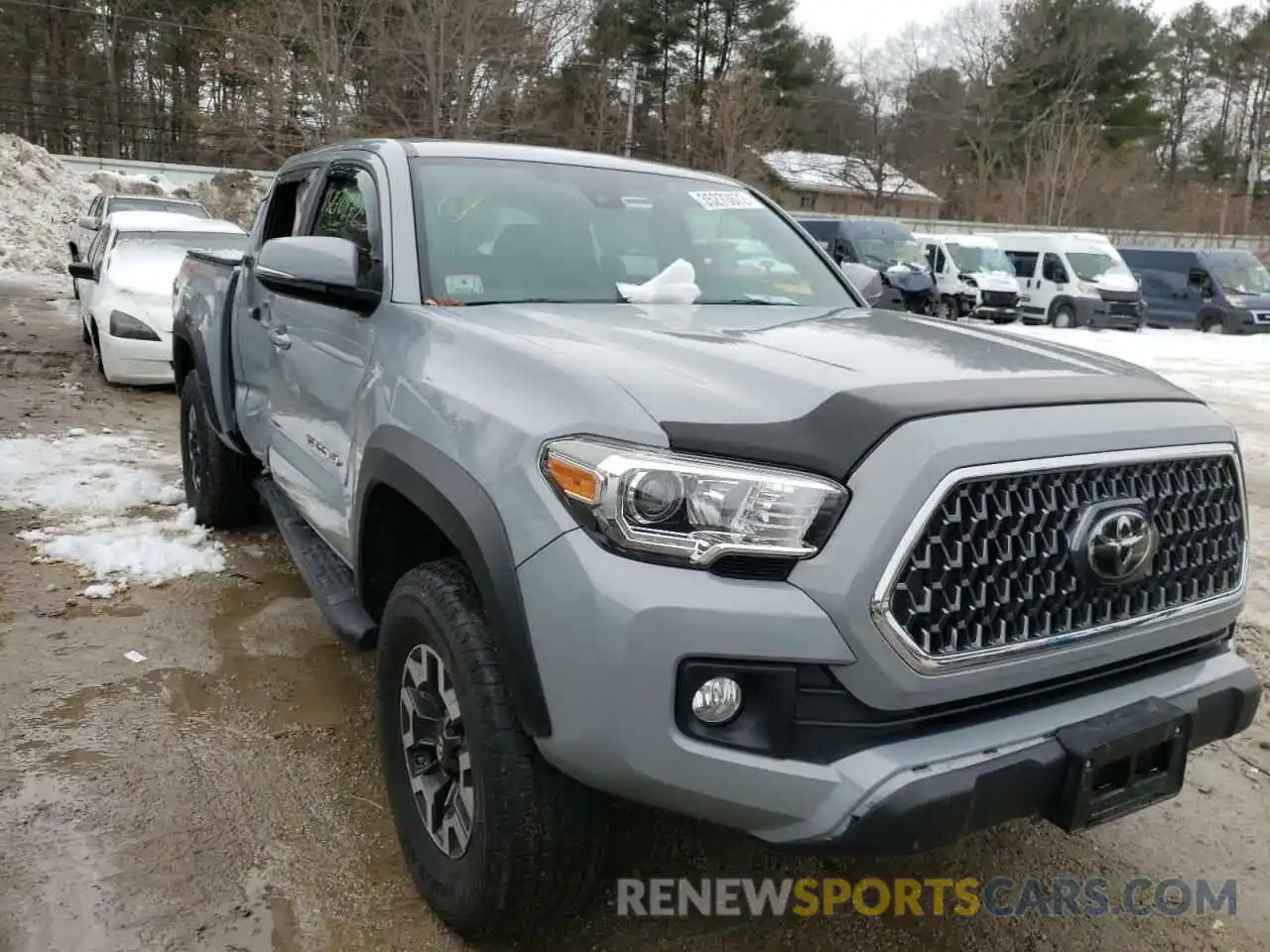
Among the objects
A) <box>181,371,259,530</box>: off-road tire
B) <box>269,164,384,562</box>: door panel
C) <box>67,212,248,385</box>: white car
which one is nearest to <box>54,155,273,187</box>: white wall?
<box>67,212,248,385</box>: white car

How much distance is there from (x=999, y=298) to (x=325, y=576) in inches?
795

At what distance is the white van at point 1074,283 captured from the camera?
21.3 m

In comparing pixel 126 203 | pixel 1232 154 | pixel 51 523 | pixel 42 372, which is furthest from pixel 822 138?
pixel 51 523

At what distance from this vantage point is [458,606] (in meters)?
2.26

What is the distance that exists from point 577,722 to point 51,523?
4.69 meters

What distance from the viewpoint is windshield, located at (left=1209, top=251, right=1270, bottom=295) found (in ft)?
72.9

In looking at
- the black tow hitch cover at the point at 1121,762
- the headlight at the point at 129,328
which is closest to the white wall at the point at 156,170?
the headlight at the point at 129,328

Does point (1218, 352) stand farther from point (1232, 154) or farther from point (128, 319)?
point (1232, 154)

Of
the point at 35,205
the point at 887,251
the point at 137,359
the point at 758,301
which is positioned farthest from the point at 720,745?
the point at 35,205

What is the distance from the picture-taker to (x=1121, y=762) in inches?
81.5

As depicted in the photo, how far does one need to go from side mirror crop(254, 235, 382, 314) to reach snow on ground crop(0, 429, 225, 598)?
237 cm

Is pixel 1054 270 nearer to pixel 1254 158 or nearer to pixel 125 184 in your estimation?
pixel 125 184

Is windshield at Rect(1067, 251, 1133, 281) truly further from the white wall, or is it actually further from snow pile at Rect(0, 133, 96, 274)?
the white wall

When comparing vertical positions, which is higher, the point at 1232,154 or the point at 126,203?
the point at 1232,154
